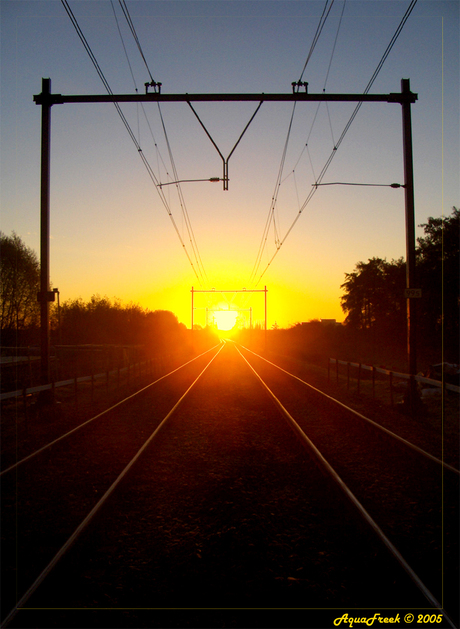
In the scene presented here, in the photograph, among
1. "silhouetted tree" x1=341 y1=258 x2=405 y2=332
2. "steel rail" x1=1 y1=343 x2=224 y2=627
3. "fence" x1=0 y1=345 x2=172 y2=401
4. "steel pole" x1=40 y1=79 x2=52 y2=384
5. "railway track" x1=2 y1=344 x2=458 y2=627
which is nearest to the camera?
"steel rail" x1=1 y1=343 x2=224 y2=627

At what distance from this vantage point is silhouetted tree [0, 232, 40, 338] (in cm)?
4003

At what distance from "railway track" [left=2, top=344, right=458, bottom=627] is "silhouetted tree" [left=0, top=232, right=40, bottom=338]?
34.8 metres

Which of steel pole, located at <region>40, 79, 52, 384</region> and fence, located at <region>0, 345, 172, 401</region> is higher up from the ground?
steel pole, located at <region>40, 79, 52, 384</region>

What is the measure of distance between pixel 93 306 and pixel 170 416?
61.2 m

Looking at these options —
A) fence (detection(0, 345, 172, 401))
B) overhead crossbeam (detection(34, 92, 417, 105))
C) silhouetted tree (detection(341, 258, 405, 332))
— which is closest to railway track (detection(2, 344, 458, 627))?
overhead crossbeam (detection(34, 92, 417, 105))

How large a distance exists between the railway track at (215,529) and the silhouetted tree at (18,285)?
34.8 m

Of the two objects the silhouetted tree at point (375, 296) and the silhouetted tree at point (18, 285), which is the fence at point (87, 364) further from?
the silhouetted tree at point (375, 296)

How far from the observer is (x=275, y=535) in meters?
4.79

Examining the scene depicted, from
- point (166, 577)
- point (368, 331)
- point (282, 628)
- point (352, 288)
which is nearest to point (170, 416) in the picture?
point (166, 577)

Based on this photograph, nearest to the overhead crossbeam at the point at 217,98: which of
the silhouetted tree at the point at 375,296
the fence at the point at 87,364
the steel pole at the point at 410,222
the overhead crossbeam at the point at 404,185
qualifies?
the overhead crossbeam at the point at 404,185

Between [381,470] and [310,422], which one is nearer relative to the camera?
[381,470]

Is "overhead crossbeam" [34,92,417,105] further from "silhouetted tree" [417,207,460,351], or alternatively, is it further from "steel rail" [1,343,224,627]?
"silhouetted tree" [417,207,460,351]

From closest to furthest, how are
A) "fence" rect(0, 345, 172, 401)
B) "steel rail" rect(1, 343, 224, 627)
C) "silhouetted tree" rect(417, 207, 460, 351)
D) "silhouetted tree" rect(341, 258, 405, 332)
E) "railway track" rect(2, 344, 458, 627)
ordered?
"steel rail" rect(1, 343, 224, 627)
"railway track" rect(2, 344, 458, 627)
"fence" rect(0, 345, 172, 401)
"silhouetted tree" rect(417, 207, 460, 351)
"silhouetted tree" rect(341, 258, 405, 332)

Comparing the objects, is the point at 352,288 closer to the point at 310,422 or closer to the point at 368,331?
the point at 368,331
